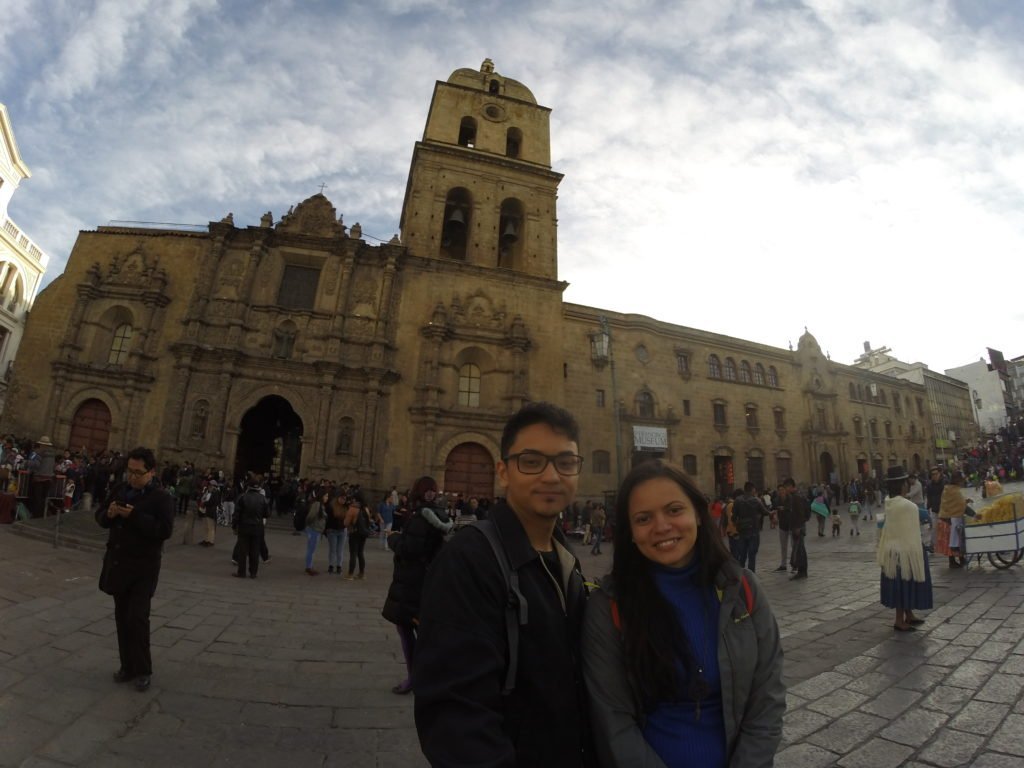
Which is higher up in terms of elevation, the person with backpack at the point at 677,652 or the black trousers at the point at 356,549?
the person with backpack at the point at 677,652

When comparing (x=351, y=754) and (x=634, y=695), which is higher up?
(x=634, y=695)

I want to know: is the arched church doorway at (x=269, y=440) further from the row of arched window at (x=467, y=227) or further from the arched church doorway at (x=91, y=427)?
the row of arched window at (x=467, y=227)

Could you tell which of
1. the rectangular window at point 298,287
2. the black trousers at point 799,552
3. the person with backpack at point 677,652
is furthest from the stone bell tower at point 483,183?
the person with backpack at point 677,652

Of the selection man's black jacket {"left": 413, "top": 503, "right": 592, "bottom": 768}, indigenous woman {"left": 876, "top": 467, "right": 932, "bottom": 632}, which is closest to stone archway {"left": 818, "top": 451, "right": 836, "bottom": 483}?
indigenous woman {"left": 876, "top": 467, "right": 932, "bottom": 632}

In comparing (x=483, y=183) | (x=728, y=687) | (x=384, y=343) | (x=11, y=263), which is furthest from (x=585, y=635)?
(x=11, y=263)

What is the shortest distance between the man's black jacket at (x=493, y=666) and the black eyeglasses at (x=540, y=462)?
0.17 m

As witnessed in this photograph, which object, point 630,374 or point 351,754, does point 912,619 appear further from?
point 630,374

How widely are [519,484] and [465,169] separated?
24.5 meters

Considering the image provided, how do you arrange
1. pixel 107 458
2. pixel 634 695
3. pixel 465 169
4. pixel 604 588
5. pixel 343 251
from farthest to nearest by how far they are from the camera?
1. pixel 465 169
2. pixel 343 251
3. pixel 107 458
4. pixel 604 588
5. pixel 634 695

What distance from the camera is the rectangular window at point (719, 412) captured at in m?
27.6

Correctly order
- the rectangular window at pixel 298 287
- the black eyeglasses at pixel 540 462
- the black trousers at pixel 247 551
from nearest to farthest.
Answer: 1. the black eyeglasses at pixel 540 462
2. the black trousers at pixel 247 551
3. the rectangular window at pixel 298 287

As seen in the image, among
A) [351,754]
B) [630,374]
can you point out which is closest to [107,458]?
[351,754]

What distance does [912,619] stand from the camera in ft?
17.1

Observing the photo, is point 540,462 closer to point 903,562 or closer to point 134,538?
point 134,538
